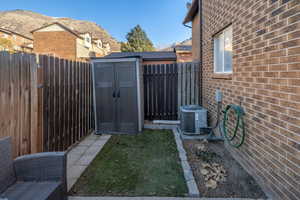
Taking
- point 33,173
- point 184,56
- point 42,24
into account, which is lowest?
point 33,173

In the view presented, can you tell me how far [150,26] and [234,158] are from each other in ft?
105

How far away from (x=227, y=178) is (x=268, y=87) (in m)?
1.32

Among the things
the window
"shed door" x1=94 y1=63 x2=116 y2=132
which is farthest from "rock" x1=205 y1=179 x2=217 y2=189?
"shed door" x1=94 y1=63 x2=116 y2=132

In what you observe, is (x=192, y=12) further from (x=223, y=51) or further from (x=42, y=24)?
(x=42, y=24)

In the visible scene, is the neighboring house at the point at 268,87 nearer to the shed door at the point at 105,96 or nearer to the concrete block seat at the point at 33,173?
the concrete block seat at the point at 33,173

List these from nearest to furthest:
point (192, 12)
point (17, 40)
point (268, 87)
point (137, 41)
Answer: point (268, 87) < point (192, 12) < point (17, 40) < point (137, 41)

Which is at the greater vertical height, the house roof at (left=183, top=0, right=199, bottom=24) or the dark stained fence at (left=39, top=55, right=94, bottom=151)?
the house roof at (left=183, top=0, right=199, bottom=24)

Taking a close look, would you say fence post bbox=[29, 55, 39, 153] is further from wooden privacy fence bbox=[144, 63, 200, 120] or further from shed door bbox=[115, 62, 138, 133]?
wooden privacy fence bbox=[144, 63, 200, 120]

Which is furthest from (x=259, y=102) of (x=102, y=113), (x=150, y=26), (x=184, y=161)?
(x=150, y=26)

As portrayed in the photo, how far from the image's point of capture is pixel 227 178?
2.60m

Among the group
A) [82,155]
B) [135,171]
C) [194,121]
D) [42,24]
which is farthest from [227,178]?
[42,24]

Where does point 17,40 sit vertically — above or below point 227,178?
above

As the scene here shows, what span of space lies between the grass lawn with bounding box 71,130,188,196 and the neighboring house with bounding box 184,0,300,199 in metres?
1.02

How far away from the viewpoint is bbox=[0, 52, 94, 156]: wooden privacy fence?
2.26m
